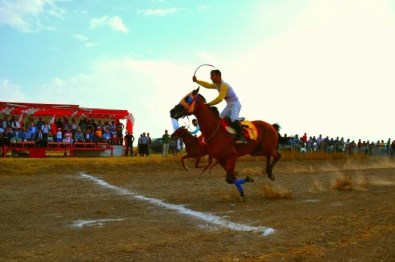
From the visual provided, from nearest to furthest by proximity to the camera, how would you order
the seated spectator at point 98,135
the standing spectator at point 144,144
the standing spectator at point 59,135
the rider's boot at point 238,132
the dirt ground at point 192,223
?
the dirt ground at point 192,223 < the rider's boot at point 238,132 < the standing spectator at point 59,135 < the seated spectator at point 98,135 < the standing spectator at point 144,144

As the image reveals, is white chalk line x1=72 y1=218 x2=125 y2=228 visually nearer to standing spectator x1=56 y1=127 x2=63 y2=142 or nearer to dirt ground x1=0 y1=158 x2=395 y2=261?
dirt ground x1=0 y1=158 x2=395 y2=261

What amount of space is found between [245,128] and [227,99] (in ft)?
2.96

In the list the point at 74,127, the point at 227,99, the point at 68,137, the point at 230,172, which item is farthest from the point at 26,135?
the point at 230,172

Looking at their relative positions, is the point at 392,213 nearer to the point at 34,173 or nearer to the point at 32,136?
the point at 34,173

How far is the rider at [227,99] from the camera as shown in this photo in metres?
11.9

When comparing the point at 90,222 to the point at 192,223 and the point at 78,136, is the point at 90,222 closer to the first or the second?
the point at 192,223

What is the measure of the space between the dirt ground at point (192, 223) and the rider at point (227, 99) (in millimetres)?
1725

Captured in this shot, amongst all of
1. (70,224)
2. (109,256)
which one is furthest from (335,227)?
(70,224)

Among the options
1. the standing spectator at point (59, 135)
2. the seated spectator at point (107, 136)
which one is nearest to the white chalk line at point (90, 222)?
the standing spectator at point (59, 135)

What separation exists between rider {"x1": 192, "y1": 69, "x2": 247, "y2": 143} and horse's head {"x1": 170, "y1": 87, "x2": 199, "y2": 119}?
635 mm

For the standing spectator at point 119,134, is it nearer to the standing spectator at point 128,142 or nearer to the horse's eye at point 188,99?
the standing spectator at point 128,142

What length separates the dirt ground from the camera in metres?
5.84

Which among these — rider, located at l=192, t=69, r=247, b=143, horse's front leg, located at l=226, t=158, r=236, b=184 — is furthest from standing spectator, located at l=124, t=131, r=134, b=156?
horse's front leg, located at l=226, t=158, r=236, b=184

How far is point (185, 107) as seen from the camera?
11250 mm
